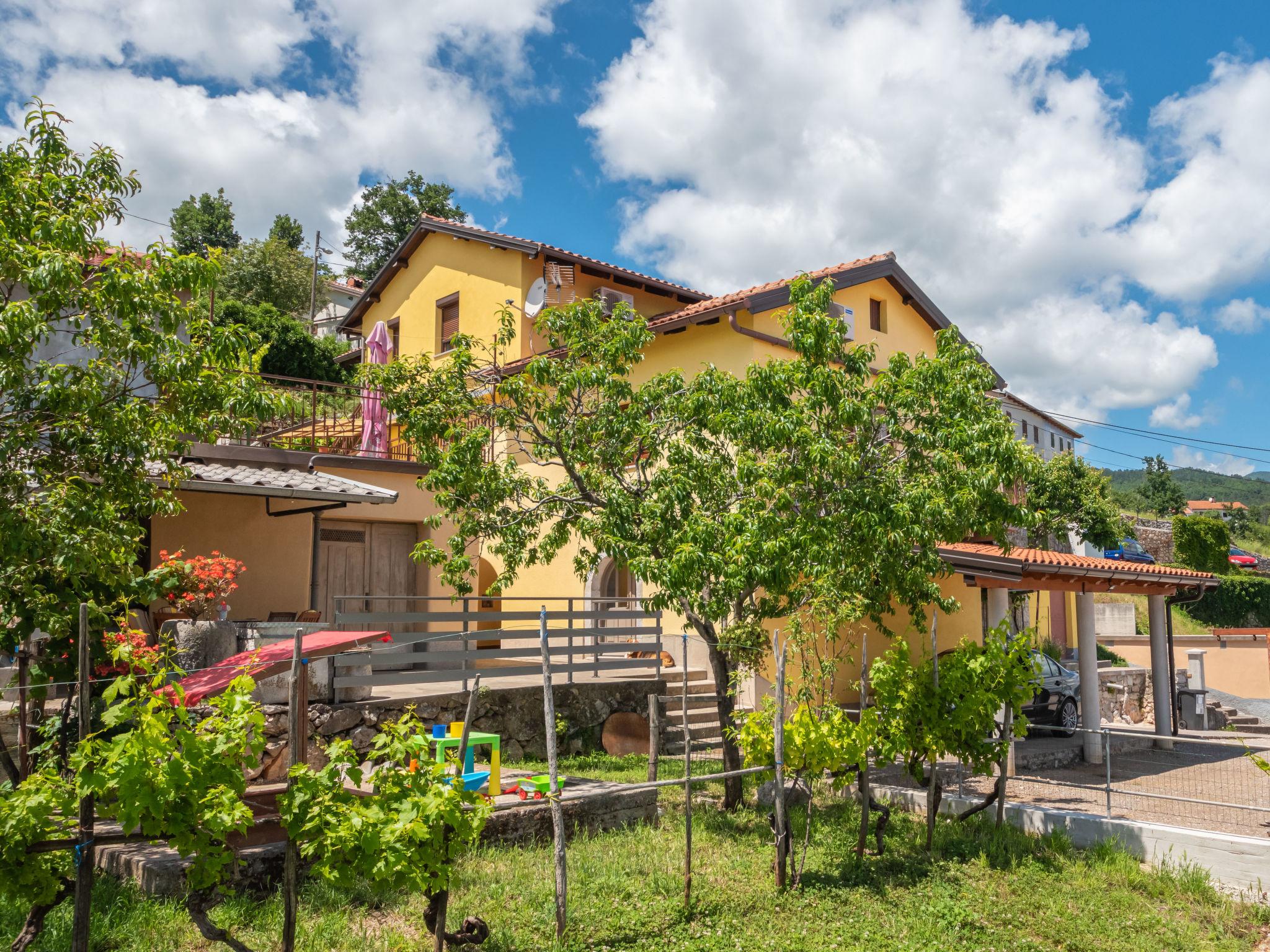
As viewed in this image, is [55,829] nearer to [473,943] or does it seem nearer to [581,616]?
[473,943]

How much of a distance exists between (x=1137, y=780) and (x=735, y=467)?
7.68m

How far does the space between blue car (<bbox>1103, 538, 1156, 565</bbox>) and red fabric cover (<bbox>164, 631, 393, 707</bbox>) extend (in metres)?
31.9

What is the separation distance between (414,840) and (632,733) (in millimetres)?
9047

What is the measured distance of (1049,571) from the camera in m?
13.9

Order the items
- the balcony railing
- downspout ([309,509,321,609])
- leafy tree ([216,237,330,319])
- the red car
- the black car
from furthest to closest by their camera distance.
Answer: the red car < leafy tree ([216,237,330,319]) < the black car < the balcony railing < downspout ([309,509,321,609])

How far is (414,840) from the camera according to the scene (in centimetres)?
546

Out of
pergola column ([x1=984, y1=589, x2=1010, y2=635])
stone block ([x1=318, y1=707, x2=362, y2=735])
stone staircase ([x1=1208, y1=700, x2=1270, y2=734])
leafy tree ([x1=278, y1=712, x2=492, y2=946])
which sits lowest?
stone staircase ([x1=1208, y1=700, x2=1270, y2=734])

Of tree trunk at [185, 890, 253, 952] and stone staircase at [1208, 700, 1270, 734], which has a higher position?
tree trunk at [185, 890, 253, 952]

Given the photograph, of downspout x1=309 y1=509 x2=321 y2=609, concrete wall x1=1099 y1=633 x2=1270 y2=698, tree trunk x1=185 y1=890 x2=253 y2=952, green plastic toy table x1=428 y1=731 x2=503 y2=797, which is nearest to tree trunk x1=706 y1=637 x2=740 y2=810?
green plastic toy table x1=428 y1=731 x2=503 y2=797

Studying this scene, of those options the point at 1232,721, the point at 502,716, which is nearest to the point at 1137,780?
the point at 502,716

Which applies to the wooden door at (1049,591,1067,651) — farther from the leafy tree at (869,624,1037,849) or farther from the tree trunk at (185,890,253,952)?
the tree trunk at (185,890,253,952)

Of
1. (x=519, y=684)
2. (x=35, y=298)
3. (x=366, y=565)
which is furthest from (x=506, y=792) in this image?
(x=366, y=565)

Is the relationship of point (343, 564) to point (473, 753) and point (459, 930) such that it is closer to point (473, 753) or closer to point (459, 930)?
point (473, 753)

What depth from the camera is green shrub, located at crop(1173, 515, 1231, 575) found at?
35.9 metres
